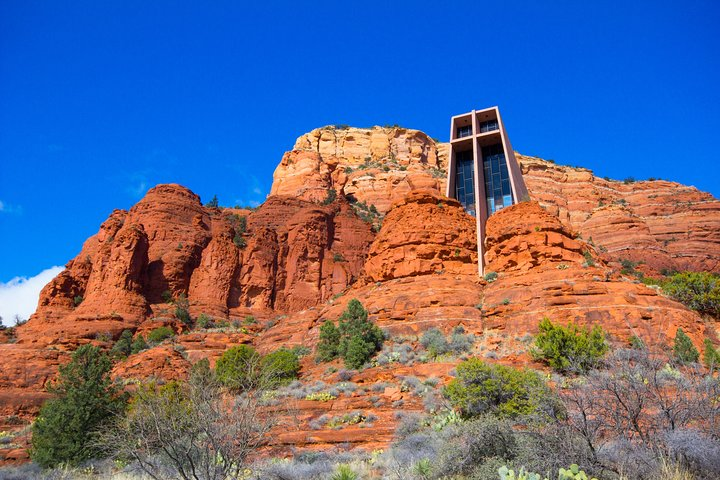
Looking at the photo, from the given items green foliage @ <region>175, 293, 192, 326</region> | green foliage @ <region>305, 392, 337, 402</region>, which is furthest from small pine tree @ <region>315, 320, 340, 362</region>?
green foliage @ <region>175, 293, 192, 326</region>

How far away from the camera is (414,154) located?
286 feet

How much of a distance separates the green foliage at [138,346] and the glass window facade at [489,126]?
31.9 meters

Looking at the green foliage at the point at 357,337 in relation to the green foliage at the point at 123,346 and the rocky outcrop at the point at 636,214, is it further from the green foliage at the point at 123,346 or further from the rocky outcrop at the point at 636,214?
the rocky outcrop at the point at 636,214

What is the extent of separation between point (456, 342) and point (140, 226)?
3614 cm

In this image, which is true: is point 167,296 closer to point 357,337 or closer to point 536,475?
point 357,337

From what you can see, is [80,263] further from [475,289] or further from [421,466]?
[421,466]

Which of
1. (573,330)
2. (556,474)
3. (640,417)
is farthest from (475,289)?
(556,474)

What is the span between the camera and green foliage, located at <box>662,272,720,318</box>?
1160 inches

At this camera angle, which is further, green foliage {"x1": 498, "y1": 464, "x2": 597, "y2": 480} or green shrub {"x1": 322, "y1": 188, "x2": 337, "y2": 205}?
green shrub {"x1": 322, "y1": 188, "x2": 337, "y2": 205}

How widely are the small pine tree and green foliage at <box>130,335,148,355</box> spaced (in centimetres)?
1627

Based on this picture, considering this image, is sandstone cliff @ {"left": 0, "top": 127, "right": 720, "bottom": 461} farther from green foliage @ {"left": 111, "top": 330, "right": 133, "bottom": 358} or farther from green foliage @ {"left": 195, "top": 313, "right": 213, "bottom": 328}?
green foliage @ {"left": 195, "top": 313, "right": 213, "bottom": 328}

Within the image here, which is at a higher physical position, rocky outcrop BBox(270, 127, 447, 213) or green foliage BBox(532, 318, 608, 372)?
rocky outcrop BBox(270, 127, 447, 213)

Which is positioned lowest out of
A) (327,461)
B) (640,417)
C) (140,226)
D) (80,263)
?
(327,461)

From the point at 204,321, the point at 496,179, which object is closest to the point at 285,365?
the point at 204,321
